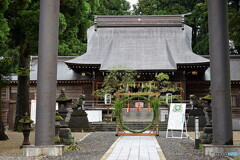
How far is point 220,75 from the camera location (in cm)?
713

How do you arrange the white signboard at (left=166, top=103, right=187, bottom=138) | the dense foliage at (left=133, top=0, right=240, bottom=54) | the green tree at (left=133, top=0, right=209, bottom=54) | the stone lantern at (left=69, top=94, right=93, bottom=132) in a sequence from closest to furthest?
the white signboard at (left=166, top=103, right=187, bottom=138) < the stone lantern at (left=69, top=94, right=93, bottom=132) < the dense foliage at (left=133, top=0, right=240, bottom=54) < the green tree at (left=133, top=0, right=209, bottom=54)

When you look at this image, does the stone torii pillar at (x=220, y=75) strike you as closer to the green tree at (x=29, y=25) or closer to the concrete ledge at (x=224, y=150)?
the concrete ledge at (x=224, y=150)

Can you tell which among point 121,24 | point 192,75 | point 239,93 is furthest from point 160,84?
point 121,24

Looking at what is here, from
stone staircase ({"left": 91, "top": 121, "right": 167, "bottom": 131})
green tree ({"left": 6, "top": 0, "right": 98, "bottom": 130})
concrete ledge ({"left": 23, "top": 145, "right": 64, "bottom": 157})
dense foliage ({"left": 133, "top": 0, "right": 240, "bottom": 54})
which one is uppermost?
dense foliage ({"left": 133, "top": 0, "right": 240, "bottom": 54})

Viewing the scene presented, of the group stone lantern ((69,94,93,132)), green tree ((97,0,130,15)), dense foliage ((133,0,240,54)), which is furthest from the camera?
green tree ((97,0,130,15))

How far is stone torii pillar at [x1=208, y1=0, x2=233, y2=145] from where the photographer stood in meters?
7.00

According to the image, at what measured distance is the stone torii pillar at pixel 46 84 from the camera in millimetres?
7078

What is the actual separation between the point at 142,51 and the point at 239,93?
7733 mm

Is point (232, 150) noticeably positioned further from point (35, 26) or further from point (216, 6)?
point (35, 26)

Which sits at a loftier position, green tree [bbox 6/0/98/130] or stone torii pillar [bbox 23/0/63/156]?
green tree [bbox 6/0/98/130]

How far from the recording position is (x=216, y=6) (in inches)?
287

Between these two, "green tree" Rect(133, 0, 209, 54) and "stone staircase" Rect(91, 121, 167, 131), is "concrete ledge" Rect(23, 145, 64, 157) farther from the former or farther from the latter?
"green tree" Rect(133, 0, 209, 54)

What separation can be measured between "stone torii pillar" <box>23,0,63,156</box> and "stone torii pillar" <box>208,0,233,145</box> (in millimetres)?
3725

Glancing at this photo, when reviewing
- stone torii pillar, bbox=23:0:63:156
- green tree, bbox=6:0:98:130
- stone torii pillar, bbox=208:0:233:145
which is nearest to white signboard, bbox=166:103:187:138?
stone torii pillar, bbox=208:0:233:145
